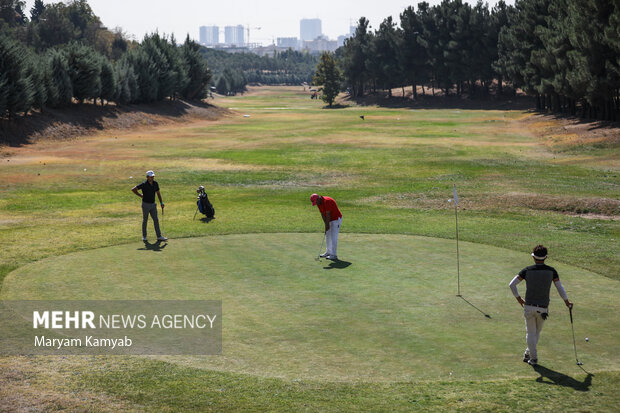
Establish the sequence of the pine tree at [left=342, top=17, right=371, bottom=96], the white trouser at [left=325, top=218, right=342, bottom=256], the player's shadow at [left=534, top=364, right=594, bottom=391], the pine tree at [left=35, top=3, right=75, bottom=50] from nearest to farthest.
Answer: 1. the player's shadow at [left=534, top=364, right=594, bottom=391]
2. the white trouser at [left=325, top=218, right=342, bottom=256]
3. the pine tree at [left=342, top=17, right=371, bottom=96]
4. the pine tree at [left=35, top=3, right=75, bottom=50]

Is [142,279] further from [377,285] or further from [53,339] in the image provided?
[377,285]

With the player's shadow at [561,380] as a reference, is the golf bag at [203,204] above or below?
above

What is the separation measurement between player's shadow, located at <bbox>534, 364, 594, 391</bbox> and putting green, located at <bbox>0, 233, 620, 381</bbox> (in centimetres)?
31

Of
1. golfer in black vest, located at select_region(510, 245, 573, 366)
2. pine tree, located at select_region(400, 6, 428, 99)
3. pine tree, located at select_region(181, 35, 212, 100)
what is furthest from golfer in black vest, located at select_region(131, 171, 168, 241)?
pine tree, located at select_region(400, 6, 428, 99)

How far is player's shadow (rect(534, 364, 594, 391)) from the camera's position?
12002mm

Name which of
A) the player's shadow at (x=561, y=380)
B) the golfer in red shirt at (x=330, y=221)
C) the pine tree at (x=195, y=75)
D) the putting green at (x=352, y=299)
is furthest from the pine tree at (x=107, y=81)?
the player's shadow at (x=561, y=380)

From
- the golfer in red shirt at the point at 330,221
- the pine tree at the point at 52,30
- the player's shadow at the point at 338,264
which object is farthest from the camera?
the pine tree at the point at 52,30

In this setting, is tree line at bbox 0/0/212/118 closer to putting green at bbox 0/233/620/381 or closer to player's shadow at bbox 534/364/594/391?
putting green at bbox 0/233/620/381

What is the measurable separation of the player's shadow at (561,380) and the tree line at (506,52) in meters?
56.6

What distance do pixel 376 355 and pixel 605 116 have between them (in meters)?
72.3

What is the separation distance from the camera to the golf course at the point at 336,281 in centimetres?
1190

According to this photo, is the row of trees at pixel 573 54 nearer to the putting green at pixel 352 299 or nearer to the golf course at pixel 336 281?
the golf course at pixel 336 281

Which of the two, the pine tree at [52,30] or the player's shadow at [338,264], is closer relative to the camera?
the player's shadow at [338,264]

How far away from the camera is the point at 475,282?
18.6m
